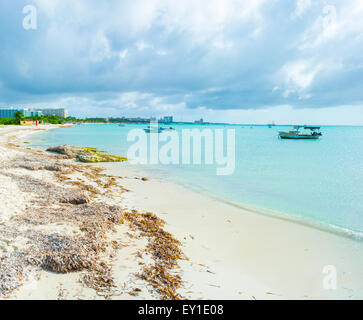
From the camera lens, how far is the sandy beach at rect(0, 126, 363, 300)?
4.62 meters

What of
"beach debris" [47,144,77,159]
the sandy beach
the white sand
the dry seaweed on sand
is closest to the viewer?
the sandy beach

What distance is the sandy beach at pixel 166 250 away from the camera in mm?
4617

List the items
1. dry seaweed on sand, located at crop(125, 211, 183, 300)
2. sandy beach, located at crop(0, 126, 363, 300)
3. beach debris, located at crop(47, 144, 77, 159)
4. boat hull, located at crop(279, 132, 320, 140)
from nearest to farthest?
sandy beach, located at crop(0, 126, 363, 300) → dry seaweed on sand, located at crop(125, 211, 183, 300) → beach debris, located at crop(47, 144, 77, 159) → boat hull, located at crop(279, 132, 320, 140)

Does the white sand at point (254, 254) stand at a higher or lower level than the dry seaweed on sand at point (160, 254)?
lower

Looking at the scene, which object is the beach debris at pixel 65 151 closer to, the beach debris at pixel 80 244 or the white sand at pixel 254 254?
the beach debris at pixel 80 244

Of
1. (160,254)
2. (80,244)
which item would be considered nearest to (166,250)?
(160,254)

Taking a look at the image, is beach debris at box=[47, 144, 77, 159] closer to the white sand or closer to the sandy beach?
the sandy beach

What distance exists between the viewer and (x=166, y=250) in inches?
245

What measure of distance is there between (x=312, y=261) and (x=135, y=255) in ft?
16.3

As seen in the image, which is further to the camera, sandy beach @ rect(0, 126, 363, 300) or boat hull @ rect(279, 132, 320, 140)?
boat hull @ rect(279, 132, 320, 140)

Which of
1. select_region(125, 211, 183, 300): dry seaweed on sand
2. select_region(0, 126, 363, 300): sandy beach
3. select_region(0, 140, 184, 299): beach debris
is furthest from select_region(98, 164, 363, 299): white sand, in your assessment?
select_region(0, 140, 184, 299): beach debris

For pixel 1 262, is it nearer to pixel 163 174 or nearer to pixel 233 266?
pixel 233 266

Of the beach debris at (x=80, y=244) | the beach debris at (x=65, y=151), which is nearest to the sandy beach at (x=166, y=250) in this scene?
the beach debris at (x=80, y=244)
